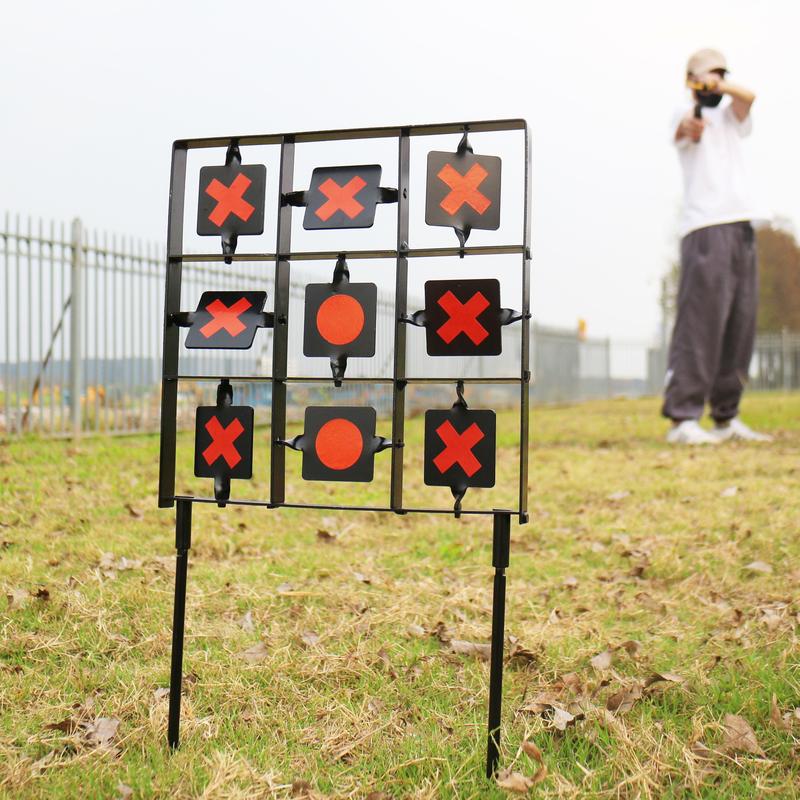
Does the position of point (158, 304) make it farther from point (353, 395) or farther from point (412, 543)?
point (412, 543)

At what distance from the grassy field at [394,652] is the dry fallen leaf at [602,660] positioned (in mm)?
14

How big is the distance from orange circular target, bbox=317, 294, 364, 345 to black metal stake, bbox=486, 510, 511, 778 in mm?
547

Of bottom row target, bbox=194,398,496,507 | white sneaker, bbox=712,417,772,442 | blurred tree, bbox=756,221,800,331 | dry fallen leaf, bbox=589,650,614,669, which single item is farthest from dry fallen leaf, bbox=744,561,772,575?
blurred tree, bbox=756,221,800,331

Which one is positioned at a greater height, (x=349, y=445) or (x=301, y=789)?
(x=349, y=445)

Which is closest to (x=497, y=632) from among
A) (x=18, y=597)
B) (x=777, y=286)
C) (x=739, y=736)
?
(x=739, y=736)

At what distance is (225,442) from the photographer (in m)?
2.16

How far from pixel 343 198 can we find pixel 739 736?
1.69m

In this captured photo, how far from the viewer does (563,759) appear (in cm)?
214

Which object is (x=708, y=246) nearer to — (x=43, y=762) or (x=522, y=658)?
(x=522, y=658)

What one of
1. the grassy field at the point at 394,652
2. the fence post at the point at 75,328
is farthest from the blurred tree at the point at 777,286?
the grassy field at the point at 394,652

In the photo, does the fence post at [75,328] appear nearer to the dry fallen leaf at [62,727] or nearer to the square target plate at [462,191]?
the dry fallen leaf at [62,727]

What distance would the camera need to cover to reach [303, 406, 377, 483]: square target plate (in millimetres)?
2066

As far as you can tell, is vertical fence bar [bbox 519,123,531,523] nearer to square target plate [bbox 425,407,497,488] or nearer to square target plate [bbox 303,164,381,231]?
square target plate [bbox 425,407,497,488]

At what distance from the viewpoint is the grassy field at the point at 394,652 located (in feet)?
6.88
